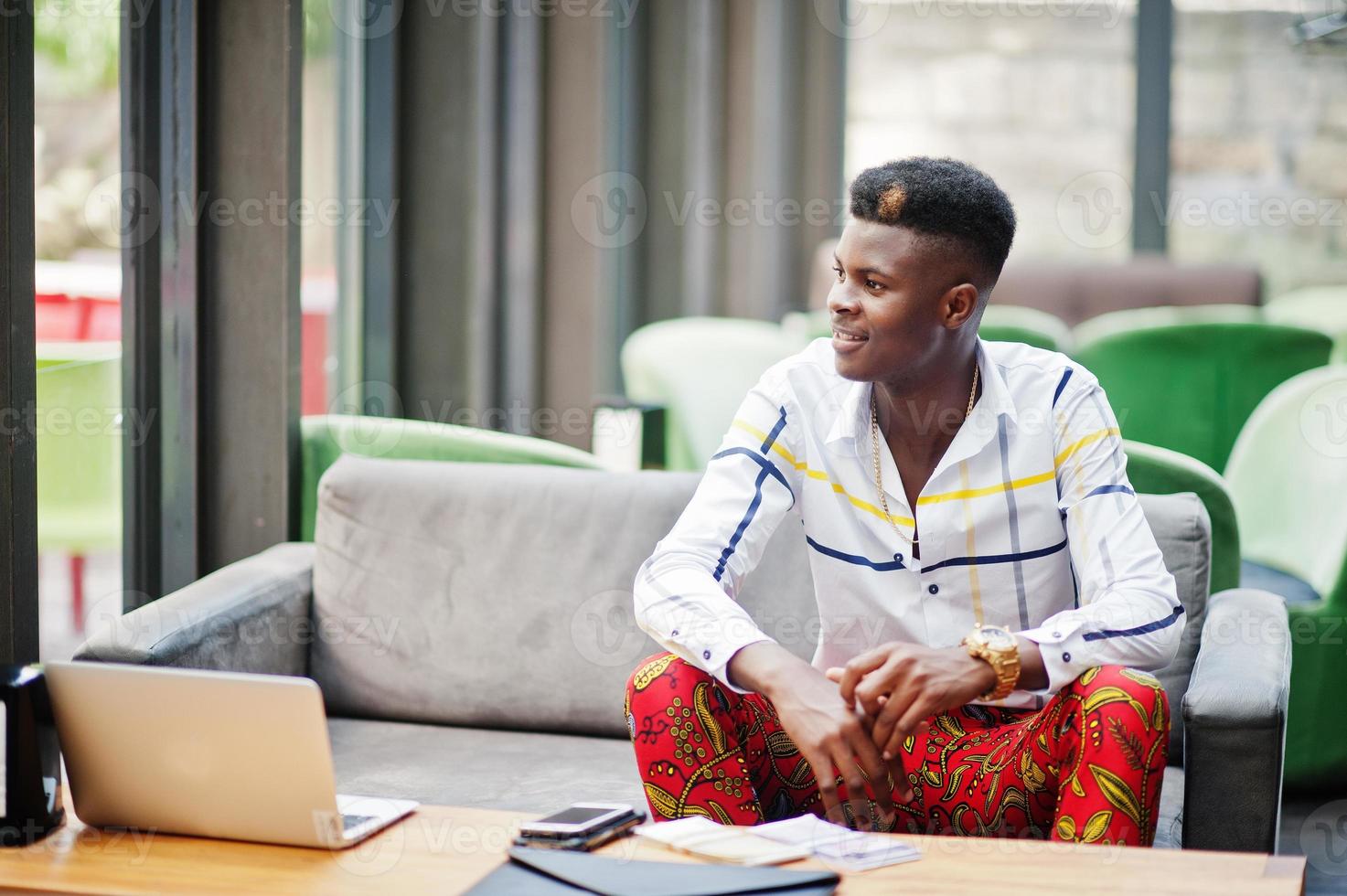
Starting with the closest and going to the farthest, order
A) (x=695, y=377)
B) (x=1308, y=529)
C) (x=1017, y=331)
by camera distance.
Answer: (x=1308, y=529)
(x=1017, y=331)
(x=695, y=377)

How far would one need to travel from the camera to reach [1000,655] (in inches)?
66.9

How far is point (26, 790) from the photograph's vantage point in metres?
1.48

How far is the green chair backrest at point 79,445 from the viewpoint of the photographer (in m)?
2.44

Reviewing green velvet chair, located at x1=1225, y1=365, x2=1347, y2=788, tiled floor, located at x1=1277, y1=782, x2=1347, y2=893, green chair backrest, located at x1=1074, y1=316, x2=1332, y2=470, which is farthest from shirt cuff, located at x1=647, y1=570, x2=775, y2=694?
green chair backrest, located at x1=1074, y1=316, x2=1332, y2=470

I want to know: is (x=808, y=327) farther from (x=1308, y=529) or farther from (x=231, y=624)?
(x=231, y=624)

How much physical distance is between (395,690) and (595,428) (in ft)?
5.97

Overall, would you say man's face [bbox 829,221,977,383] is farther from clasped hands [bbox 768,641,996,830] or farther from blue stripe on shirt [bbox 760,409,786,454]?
clasped hands [bbox 768,641,996,830]

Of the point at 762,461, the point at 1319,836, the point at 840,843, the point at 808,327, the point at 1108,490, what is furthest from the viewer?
the point at 808,327

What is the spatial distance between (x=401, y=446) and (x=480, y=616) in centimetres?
52

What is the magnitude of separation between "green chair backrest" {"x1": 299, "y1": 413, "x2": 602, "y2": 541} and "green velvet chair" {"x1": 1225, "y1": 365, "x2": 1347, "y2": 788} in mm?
1425

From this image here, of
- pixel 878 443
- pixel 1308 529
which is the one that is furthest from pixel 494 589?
pixel 1308 529

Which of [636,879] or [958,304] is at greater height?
[958,304]

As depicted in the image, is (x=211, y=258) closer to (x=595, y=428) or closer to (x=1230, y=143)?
(x=595, y=428)

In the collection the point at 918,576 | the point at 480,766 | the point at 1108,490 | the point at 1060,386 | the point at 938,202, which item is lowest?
the point at 480,766
